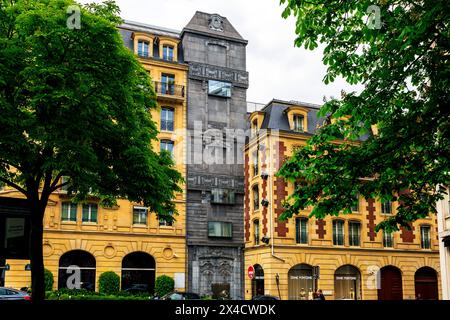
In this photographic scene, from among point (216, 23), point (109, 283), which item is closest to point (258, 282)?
point (109, 283)

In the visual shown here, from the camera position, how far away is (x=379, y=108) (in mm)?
11961

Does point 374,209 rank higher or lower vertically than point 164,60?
lower

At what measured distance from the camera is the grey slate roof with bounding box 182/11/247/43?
44.8 meters

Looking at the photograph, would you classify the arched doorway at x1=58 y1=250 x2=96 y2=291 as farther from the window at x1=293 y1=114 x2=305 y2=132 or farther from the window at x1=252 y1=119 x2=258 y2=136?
the window at x1=293 y1=114 x2=305 y2=132

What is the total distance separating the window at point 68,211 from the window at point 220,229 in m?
10.5

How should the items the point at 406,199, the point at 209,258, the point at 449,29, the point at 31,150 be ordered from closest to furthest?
1. the point at 449,29
2. the point at 406,199
3. the point at 31,150
4. the point at 209,258

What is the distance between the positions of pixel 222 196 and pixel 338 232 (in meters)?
10.6

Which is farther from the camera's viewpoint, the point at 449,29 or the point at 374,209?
the point at 374,209

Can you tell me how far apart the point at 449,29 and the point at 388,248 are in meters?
38.9

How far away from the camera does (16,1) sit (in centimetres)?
1905

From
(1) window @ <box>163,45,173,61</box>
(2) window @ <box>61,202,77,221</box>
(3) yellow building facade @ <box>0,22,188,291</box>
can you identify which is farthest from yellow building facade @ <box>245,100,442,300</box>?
(2) window @ <box>61,202,77,221</box>

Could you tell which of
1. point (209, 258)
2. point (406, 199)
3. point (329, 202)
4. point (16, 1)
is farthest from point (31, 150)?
point (209, 258)
